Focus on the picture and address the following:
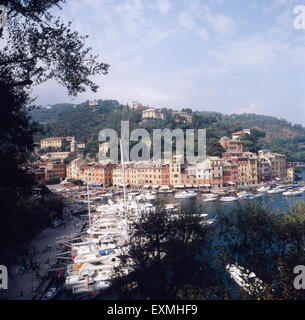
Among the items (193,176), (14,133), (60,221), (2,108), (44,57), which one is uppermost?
(44,57)

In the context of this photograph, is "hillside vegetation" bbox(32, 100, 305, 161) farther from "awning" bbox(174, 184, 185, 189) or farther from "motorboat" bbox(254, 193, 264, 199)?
"motorboat" bbox(254, 193, 264, 199)

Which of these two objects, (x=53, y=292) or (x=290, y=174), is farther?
(x=290, y=174)

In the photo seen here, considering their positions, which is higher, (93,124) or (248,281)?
(93,124)

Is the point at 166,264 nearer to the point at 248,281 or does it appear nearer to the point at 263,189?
the point at 248,281

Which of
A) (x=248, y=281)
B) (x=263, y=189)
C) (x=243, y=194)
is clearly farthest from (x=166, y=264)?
(x=263, y=189)

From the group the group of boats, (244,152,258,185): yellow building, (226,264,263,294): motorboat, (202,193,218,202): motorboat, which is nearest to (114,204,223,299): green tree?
(226,264,263,294): motorboat

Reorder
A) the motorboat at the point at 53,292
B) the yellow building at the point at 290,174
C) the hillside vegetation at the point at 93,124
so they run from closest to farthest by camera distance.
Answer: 1. the motorboat at the point at 53,292
2. the hillside vegetation at the point at 93,124
3. the yellow building at the point at 290,174

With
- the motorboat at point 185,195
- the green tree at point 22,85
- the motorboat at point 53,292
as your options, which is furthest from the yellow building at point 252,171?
the green tree at point 22,85

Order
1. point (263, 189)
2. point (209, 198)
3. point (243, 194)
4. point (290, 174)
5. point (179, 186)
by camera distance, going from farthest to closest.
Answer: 1. point (290, 174)
2. point (179, 186)
3. point (263, 189)
4. point (243, 194)
5. point (209, 198)

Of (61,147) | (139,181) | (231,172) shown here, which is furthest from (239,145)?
(61,147)

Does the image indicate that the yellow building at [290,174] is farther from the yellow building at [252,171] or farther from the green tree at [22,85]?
the green tree at [22,85]
